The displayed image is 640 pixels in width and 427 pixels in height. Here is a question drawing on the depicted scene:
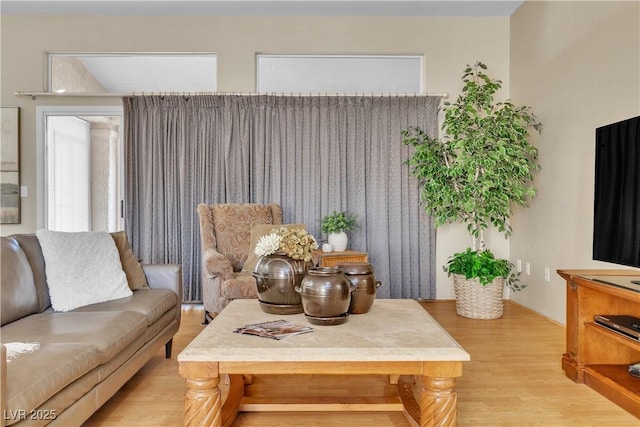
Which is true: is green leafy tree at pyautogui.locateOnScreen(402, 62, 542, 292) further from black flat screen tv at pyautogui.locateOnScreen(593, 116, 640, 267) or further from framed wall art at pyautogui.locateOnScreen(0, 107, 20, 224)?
framed wall art at pyautogui.locateOnScreen(0, 107, 20, 224)

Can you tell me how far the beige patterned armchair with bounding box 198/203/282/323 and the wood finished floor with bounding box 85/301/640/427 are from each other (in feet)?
1.56

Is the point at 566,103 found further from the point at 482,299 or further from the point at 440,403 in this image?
the point at 440,403

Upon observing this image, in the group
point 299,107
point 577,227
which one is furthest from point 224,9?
point 577,227

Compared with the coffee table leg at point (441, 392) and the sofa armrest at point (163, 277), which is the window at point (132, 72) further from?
the coffee table leg at point (441, 392)

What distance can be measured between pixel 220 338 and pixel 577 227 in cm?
295

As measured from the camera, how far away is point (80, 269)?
2.40 metres

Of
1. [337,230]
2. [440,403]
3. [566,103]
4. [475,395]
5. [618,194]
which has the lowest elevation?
[475,395]

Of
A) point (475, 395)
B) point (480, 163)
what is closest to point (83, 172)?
point (480, 163)

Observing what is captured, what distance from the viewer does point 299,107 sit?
4500 millimetres

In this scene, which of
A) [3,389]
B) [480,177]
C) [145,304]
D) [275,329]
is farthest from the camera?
[480,177]

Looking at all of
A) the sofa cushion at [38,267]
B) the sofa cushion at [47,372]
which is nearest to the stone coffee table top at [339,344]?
the sofa cushion at [47,372]

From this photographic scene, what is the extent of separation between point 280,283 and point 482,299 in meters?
2.44

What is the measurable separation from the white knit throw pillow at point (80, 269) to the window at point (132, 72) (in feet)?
8.08

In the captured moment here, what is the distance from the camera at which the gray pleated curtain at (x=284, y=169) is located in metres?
4.44
